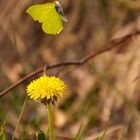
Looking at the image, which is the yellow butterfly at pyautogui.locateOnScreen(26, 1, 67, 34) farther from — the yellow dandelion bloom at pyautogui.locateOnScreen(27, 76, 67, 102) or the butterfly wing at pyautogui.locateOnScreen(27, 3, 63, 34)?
the yellow dandelion bloom at pyautogui.locateOnScreen(27, 76, 67, 102)

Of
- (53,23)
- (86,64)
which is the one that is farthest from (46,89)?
(86,64)

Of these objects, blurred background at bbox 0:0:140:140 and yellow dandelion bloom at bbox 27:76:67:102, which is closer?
yellow dandelion bloom at bbox 27:76:67:102

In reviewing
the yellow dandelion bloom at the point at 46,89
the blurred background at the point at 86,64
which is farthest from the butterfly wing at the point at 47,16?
the blurred background at the point at 86,64

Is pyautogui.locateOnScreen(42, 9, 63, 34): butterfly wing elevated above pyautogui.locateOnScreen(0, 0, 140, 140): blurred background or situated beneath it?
situated beneath

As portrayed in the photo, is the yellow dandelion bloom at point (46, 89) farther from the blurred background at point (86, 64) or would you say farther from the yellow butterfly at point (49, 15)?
the blurred background at point (86, 64)

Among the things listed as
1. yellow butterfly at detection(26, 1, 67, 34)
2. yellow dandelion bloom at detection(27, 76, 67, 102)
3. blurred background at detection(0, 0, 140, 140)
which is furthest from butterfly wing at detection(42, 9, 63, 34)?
blurred background at detection(0, 0, 140, 140)

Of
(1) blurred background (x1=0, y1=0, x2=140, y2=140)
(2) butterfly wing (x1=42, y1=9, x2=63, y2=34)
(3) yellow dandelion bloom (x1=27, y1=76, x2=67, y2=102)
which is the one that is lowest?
(3) yellow dandelion bloom (x1=27, y1=76, x2=67, y2=102)

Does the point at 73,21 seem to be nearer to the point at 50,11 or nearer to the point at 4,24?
the point at 4,24
